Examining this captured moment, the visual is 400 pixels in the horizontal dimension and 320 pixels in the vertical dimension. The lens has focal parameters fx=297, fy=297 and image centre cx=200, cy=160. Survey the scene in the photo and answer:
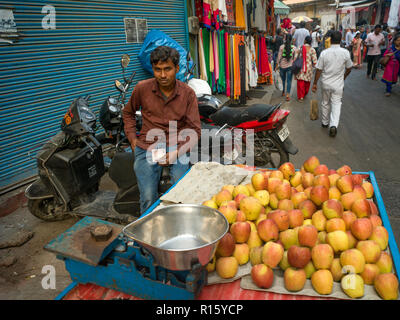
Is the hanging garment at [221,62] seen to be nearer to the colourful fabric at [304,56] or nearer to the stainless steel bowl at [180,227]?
the colourful fabric at [304,56]

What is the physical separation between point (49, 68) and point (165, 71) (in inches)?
117

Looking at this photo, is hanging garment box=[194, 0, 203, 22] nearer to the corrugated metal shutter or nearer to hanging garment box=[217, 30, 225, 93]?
hanging garment box=[217, 30, 225, 93]

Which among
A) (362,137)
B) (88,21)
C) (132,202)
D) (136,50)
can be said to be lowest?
(362,137)

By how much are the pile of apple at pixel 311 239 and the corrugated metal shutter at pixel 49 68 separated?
2.76 meters

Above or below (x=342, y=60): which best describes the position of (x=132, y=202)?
below

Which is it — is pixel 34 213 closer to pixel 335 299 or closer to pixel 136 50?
pixel 335 299

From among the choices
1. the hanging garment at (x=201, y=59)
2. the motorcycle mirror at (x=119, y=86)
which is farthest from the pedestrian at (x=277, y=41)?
the motorcycle mirror at (x=119, y=86)

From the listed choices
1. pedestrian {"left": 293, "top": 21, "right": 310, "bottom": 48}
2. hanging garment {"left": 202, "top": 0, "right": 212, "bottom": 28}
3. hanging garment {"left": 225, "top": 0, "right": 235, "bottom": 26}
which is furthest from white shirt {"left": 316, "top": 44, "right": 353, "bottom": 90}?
pedestrian {"left": 293, "top": 21, "right": 310, "bottom": 48}

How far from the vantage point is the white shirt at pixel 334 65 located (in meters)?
6.23

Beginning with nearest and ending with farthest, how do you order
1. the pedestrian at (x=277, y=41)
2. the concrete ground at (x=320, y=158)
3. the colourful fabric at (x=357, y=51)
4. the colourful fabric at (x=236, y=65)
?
the concrete ground at (x=320, y=158)
the colourful fabric at (x=236, y=65)
the pedestrian at (x=277, y=41)
the colourful fabric at (x=357, y=51)

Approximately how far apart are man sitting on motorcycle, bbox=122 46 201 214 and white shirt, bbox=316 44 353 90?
185 inches

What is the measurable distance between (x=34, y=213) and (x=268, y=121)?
3207 millimetres
